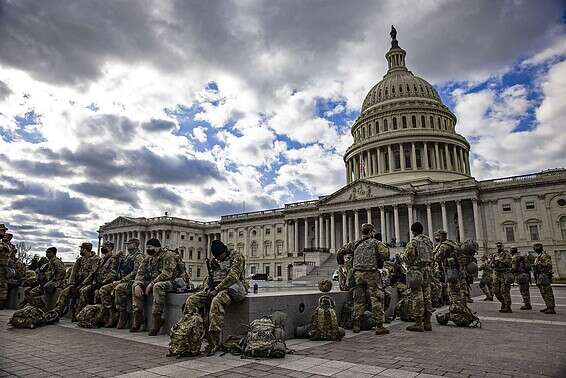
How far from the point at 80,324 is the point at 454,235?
184 feet

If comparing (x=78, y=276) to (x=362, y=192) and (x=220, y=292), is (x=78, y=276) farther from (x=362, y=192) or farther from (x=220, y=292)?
(x=362, y=192)

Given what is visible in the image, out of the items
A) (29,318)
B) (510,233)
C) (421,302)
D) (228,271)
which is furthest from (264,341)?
(510,233)

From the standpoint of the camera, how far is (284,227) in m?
76.0

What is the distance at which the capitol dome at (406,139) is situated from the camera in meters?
69.1

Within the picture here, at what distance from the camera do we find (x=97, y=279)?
39.9 ft

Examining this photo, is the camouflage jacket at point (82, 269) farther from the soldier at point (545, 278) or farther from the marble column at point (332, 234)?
the marble column at point (332, 234)

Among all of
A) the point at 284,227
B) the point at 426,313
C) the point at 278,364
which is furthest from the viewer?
the point at 284,227

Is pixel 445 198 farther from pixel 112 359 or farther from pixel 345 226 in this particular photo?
pixel 112 359

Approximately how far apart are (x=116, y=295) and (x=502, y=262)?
14.7 metres

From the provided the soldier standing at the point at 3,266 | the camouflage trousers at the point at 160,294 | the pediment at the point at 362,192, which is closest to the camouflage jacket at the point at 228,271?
the camouflage trousers at the point at 160,294

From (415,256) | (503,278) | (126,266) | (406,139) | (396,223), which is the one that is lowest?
(503,278)

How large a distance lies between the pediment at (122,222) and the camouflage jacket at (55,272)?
8439 centimetres

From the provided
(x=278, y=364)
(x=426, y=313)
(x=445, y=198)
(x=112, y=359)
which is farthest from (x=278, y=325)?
(x=445, y=198)

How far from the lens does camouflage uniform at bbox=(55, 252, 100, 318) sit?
41.0 ft
